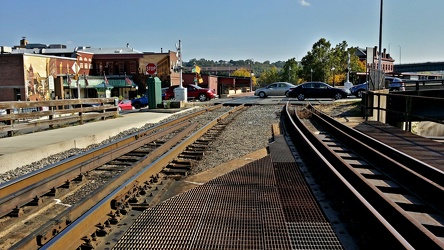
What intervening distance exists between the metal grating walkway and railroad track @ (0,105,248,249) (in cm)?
38

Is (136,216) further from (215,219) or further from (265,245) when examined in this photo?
(265,245)

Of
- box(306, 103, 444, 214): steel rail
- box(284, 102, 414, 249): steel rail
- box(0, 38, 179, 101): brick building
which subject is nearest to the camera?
box(284, 102, 414, 249): steel rail

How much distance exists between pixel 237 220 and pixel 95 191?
1.97 m

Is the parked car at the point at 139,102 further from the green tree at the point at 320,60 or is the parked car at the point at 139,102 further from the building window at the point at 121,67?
the green tree at the point at 320,60

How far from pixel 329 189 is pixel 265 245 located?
231 cm

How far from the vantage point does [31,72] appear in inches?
2108

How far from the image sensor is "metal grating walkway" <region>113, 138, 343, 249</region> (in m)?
4.14

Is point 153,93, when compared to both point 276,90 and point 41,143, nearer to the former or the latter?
point 41,143

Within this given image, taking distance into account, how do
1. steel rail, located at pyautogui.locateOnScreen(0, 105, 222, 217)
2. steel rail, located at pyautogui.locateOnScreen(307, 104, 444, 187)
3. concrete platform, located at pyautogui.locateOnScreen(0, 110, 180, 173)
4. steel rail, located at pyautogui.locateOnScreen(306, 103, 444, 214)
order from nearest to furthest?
steel rail, located at pyautogui.locateOnScreen(0, 105, 222, 217) → steel rail, located at pyautogui.locateOnScreen(306, 103, 444, 214) → steel rail, located at pyautogui.locateOnScreen(307, 104, 444, 187) → concrete platform, located at pyautogui.locateOnScreen(0, 110, 180, 173)

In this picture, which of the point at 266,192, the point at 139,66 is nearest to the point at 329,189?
the point at 266,192

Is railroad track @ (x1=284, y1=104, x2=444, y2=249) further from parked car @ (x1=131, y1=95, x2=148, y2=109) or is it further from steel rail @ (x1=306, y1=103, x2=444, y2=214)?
parked car @ (x1=131, y1=95, x2=148, y2=109)

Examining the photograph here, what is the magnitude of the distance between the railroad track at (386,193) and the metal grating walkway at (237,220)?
1.36 feet

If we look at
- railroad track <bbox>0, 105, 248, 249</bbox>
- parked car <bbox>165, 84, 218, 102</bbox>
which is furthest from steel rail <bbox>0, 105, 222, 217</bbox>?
parked car <bbox>165, 84, 218, 102</bbox>

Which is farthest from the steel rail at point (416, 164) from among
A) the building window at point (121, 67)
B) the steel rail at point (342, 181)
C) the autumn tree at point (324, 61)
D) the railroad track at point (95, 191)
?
the autumn tree at point (324, 61)
